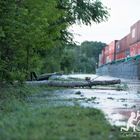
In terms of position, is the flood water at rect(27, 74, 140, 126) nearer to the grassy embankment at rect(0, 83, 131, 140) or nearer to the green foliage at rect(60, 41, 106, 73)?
the grassy embankment at rect(0, 83, 131, 140)

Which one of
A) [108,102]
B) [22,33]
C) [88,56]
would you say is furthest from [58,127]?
[88,56]

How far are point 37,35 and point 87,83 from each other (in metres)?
5.53

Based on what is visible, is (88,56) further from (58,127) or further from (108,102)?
(58,127)

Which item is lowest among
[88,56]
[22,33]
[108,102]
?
[108,102]

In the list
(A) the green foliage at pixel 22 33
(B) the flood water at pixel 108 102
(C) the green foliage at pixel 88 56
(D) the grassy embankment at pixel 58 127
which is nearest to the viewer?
(D) the grassy embankment at pixel 58 127

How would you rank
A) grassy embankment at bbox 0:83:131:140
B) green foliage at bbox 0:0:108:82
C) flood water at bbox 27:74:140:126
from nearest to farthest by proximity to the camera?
grassy embankment at bbox 0:83:131:140
flood water at bbox 27:74:140:126
green foliage at bbox 0:0:108:82

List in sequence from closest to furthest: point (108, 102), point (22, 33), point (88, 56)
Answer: point (108, 102), point (22, 33), point (88, 56)

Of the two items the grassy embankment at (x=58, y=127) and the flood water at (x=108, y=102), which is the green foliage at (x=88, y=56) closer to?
the flood water at (x=108, y=102)

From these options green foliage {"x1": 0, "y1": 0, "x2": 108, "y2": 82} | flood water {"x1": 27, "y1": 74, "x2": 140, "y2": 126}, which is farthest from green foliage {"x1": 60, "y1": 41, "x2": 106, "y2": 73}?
flood water {"x1": 27, "y1": 74, "x2": 140, "y2": 126}

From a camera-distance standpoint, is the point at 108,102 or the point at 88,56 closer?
the point at 108,102

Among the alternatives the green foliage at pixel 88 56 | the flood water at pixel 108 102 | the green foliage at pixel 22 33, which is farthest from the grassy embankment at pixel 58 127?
the green foliage at pixel 88 56

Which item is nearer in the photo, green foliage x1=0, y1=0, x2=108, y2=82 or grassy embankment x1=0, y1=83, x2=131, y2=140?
grassy embankment x1=0, y1=83, x2=131, y2=140

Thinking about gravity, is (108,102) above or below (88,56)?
below

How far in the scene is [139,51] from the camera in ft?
213
